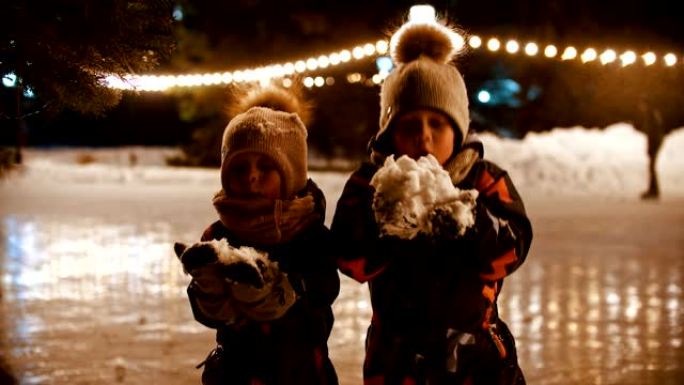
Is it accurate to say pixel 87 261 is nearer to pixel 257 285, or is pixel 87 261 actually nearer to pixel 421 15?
pixel 421 15

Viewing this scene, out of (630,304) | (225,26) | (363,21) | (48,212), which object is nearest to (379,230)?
(630,304)

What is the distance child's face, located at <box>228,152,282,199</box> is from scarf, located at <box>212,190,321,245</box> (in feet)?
0.15

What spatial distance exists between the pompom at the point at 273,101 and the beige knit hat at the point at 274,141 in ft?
0.17

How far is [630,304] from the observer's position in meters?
6.20

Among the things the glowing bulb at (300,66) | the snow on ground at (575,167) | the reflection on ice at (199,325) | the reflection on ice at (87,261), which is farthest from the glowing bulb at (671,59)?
the snow on ground at (575,167)

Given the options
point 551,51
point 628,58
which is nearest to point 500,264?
point 628,58

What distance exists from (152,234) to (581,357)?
6.61 metres

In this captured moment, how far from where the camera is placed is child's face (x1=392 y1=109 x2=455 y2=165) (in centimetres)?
239

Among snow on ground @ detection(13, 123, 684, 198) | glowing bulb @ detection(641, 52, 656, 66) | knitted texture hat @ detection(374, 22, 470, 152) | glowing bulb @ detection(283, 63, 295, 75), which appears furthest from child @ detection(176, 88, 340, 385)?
snow on ground @ detection(13, 123, 684, 198)

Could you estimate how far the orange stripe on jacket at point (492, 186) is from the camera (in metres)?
2.37

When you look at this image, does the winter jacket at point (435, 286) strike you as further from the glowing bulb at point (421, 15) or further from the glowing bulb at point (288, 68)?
the glowing bulb at point (288, 68)

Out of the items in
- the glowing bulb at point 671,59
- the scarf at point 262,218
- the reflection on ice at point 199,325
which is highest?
the glowing bulb at point 671,59

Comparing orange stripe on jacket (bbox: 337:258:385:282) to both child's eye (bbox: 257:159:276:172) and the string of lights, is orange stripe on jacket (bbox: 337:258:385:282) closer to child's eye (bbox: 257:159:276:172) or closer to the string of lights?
child's eye (bbox: 257:159:276:172)

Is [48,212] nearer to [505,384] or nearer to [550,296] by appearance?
[550,296]
